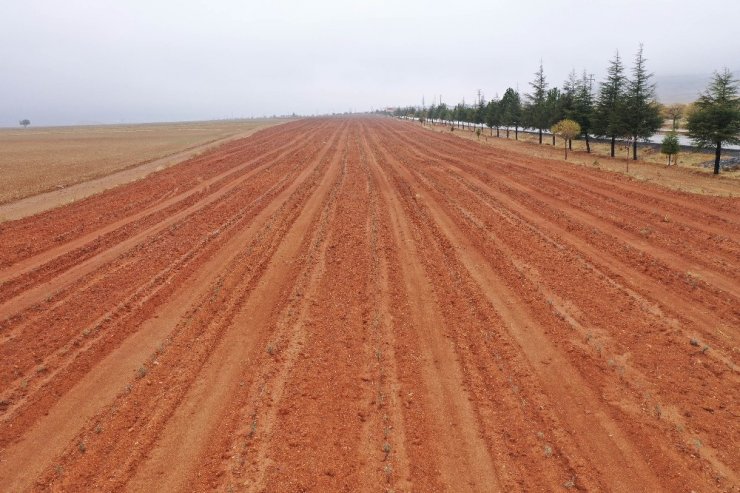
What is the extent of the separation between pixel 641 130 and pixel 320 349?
1508 inches

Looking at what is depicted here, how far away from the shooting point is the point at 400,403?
6.98 m

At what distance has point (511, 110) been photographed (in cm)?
6506

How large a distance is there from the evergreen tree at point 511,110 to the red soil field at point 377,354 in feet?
160

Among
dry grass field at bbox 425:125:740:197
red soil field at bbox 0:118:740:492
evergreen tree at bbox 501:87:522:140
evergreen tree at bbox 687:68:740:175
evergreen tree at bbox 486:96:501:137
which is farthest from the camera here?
evergreen tree at bbox 486:96:501:137

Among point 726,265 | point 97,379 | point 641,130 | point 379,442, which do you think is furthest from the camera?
point 641,130

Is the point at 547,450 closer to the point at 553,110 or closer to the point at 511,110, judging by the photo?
the point at 553,110

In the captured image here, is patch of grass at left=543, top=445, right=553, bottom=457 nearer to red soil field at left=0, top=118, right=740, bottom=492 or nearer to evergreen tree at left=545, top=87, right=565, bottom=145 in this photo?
red soil field at left=0, top=118, right=740, bottom=492

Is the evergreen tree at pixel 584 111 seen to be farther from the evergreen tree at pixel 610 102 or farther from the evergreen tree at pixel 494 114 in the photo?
the evergreen tree at pixel 494 114

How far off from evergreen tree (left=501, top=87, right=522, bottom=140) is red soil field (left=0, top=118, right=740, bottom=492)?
48.9 m

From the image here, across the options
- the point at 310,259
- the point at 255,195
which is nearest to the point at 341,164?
the point at 255,195

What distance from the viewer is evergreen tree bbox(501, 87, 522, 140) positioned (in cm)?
6319

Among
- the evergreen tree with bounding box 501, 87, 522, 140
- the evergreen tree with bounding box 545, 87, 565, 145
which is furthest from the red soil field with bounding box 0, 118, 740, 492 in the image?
the evergreen tree with bounding box 501, 87, 522, 140

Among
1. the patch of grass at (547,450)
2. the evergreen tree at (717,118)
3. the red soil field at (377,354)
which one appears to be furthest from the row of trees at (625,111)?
the patch of grass at (547,450)

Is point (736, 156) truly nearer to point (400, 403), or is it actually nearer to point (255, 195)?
point (255, 195)
